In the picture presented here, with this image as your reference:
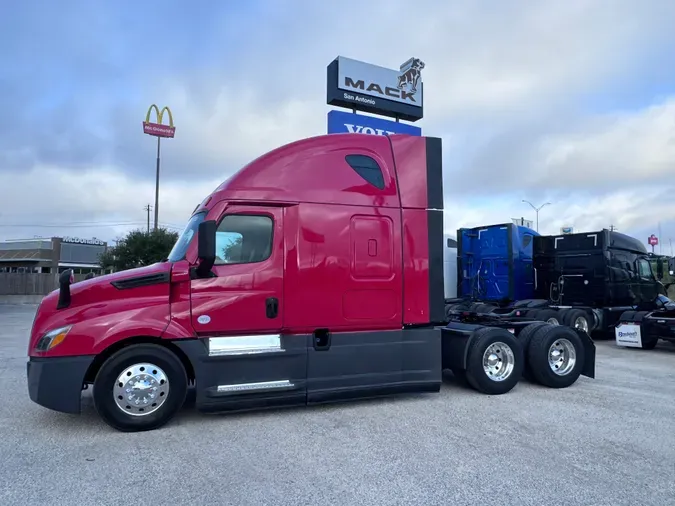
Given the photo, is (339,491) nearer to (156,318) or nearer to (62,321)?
(156,318)

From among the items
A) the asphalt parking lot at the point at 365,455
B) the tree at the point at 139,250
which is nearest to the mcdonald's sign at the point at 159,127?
the tree at the point at 139,250

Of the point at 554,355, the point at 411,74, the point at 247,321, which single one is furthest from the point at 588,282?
the point at 247,321

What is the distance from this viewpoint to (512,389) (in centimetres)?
720

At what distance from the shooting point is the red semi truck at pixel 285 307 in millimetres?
5195

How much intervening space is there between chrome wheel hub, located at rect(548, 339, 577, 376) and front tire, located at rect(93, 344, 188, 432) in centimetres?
525

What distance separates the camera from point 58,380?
506 centimetres

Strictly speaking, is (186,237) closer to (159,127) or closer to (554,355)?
(554,355)

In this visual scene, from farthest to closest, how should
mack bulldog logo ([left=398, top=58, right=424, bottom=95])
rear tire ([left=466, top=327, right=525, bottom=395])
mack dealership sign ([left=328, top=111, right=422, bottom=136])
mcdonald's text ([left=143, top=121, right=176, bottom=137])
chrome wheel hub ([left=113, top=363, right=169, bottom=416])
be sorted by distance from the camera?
mcdonald's text ([left=143, top=121, right=176, bottom=137]), mack bulldog logo ([left=398, top=58, right=424, bottom=95]), mack dealership sign ([left=328, top=111, right=422, bottom=136]), rear tire ([left=466, top=327, right=525, bottom=395]), chrome wheel hub ([left=113, top=363, right=169, bottom=416])

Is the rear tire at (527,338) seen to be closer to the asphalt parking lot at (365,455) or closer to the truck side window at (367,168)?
the asphalt parking lot at (365,455)

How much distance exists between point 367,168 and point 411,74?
13.5 metres

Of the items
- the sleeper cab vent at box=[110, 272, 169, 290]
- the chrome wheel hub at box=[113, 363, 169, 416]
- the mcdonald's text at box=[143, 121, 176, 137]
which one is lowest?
the chrome wheel hub at box=[113, 363, 169, 416]

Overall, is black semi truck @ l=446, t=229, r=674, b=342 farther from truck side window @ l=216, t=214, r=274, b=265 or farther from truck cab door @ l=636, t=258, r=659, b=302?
truck side window @ l=216, t=214, r=274, b=265

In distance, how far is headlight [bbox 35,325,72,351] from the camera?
16.6ft

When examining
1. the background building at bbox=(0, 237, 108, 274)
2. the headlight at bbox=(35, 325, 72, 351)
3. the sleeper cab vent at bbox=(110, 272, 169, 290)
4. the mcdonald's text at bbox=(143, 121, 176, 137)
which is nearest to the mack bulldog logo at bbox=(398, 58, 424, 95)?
the sleeper cab vent at bbox=(110, 272, 169, 290)
